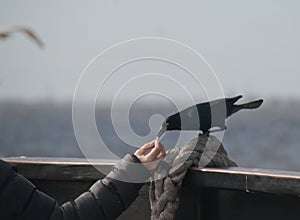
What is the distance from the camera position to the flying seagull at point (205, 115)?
3107mm

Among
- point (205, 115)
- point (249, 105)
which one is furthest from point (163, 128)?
point (249, 105)

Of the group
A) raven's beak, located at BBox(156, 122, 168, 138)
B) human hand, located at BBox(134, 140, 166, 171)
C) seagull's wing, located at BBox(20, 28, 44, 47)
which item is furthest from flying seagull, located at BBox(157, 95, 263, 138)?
seagull's wing, located at BBox(20, 28, 44, 47)

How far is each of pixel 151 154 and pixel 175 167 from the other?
0.31 metres

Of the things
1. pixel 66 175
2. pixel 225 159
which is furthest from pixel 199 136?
pixel 66 175

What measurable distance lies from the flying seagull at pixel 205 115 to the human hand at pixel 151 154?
140mm

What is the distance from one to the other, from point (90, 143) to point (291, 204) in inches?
30.1

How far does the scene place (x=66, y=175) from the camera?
11.8 ft

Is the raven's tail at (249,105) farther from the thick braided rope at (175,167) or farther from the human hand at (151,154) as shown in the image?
the human hand at (151,154)

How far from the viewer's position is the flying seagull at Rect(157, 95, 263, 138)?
3107 millimetres

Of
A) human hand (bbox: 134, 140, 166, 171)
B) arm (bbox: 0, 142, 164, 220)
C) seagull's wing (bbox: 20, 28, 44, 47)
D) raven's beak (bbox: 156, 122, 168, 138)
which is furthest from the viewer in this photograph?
raven's beak (bbox: 156, 122, 168, 138)

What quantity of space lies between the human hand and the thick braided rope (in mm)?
201

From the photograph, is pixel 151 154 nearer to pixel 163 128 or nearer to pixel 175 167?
pixel 163 128

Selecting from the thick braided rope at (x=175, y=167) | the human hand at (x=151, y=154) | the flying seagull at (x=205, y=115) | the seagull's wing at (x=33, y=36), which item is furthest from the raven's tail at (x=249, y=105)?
the seagull's wing at (x=33, y=36)

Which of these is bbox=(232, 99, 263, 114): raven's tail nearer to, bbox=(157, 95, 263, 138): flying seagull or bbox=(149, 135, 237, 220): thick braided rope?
bbox=(157, 95, 263, 138): flying seagull
